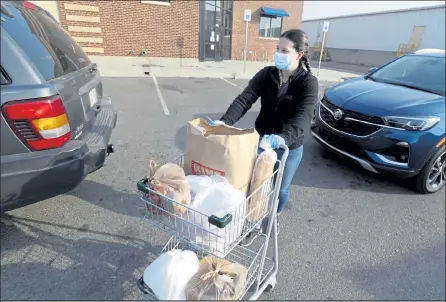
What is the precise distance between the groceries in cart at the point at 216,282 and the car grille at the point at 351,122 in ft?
8.47

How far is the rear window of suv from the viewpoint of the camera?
6.51 feet

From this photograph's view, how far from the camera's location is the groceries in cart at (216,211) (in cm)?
133

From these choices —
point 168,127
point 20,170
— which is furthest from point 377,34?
point 20,170

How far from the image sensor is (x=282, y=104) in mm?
2090

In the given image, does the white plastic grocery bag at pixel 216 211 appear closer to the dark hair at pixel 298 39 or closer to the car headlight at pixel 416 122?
the dark hair at pixel 298 39

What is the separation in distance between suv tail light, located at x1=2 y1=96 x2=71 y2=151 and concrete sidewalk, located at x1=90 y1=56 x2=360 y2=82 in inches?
359

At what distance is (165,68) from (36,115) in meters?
11.8

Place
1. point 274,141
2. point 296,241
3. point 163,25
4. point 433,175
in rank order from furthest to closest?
point 163,25
point 433,175
point 296,241
point 274,141

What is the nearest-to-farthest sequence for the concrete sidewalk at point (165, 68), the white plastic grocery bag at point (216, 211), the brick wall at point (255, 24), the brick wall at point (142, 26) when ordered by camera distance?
1. the white plastic grocery bag at point (216, 211)
2. the concrete sidewalk at point (165, 68)
3. the brick wall at point (142, 26)
4. the brick wall at point (255, 24)

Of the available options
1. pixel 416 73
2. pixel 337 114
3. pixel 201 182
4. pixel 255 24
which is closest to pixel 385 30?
pixel 255 24

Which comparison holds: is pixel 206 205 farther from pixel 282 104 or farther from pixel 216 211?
pixel 282 104

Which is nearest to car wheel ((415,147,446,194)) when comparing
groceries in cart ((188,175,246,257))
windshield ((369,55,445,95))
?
windshield ((369,55,445,95))

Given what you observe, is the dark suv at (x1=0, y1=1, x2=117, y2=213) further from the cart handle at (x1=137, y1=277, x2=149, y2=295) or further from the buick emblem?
the buick emblem

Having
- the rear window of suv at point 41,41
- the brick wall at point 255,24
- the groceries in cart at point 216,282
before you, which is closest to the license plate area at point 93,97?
the rear window of suv at point 41,41
